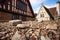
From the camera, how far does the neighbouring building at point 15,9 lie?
59.6 ft

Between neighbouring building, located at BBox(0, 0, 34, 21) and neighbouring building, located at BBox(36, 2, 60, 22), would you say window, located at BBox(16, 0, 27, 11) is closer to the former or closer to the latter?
neighbouring building, located at BBox(0, 0, 34, 21)

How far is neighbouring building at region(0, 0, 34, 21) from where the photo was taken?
18.2m

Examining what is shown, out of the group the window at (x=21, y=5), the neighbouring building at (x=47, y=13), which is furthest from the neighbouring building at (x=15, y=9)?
the neighbouring building at (x=47, y=13)

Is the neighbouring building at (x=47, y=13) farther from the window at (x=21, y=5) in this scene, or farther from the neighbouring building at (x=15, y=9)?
the window at (x=21, y=5)

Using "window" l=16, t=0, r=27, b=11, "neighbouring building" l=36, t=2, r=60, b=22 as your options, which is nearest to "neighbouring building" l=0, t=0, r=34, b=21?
"window" l=16, t=0, r=27, b=11

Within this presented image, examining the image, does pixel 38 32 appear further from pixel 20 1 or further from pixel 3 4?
pixel 20 1

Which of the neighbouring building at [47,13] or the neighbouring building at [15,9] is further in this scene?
the neighbouring building at [47,13]

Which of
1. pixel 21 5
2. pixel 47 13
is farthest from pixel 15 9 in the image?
pixel 47 13

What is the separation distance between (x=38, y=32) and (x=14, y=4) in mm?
14140

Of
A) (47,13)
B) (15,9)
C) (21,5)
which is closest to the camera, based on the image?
(15,9)

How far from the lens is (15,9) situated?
20594mm

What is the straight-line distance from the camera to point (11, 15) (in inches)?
781

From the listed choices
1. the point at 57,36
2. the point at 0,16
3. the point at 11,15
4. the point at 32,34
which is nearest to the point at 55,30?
the point at 57,36

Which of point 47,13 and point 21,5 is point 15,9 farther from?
point 47,13
